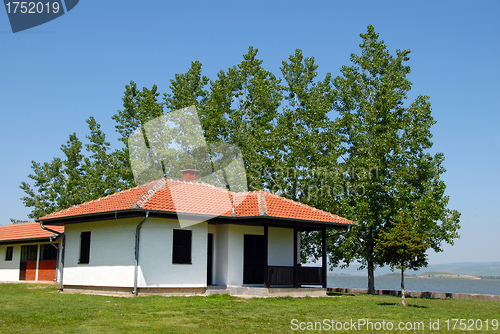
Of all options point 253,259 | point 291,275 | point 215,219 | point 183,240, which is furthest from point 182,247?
point 291,275

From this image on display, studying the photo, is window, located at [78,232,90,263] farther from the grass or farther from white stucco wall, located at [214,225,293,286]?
white stucco wall, located at [214,225,293,286]

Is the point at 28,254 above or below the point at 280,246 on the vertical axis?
below

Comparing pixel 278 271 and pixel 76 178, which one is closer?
pixel 278 271

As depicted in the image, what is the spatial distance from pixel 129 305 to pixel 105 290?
437 cm

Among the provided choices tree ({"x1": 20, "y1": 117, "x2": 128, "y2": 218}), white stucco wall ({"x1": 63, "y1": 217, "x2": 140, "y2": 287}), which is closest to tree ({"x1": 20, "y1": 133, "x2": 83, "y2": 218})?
tree ({"x1": 20, "y1": 117, "x2": 128, "y2": 218})

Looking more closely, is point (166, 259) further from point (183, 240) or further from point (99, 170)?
point (99, 170)

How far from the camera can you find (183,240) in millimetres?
17391

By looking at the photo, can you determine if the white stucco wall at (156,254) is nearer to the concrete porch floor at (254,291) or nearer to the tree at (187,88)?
the concrete porch floor at (254,291)

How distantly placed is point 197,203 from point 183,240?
1606 millimetres

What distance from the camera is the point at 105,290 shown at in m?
17.2

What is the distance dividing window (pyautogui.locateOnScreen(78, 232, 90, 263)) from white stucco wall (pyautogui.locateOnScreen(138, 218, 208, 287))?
10.5ft

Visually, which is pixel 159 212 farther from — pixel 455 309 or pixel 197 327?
pixel 455 309

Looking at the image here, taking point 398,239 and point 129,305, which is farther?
point 398,239

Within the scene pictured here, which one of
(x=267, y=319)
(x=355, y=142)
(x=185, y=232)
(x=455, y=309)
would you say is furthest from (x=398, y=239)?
(x=355, y=142)
